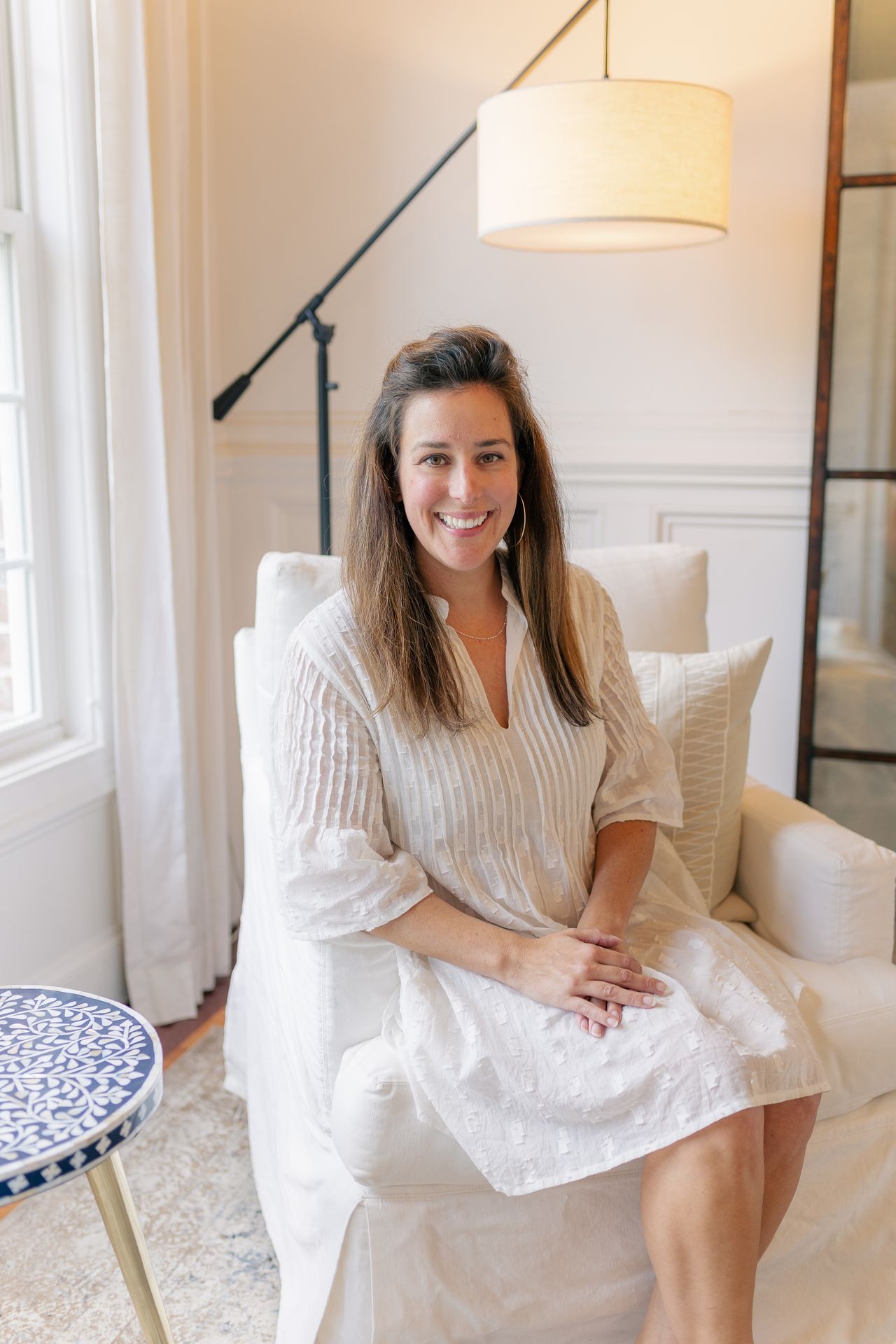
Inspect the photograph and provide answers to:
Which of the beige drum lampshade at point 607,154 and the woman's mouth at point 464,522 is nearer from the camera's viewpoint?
the woman's mouth at point 464,522

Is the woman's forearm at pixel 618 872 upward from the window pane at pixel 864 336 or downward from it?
downward

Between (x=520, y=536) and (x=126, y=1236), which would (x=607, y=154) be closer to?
(x=520, y=536)

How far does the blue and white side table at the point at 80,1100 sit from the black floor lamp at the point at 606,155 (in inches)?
54.4

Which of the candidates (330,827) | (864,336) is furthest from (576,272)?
(330,827)

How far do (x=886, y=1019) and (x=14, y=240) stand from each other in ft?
6.07

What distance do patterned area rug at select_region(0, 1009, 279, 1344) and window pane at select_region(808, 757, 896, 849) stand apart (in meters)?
1.32

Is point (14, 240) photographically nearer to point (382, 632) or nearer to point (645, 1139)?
point (382, 632)

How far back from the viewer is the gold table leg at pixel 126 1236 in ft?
3.78

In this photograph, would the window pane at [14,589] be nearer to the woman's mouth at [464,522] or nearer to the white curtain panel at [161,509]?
the white curtain panel at [161,509]

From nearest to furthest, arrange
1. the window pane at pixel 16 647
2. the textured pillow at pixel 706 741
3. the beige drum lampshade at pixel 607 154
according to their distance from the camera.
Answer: the textured pillow at pixel 706 741, the beige drum lampshade at pixel 607 154, the window pane at pixel 16 647

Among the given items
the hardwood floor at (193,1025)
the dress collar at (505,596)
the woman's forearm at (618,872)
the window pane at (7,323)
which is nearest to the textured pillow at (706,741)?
the woman's forearm at (618,872)

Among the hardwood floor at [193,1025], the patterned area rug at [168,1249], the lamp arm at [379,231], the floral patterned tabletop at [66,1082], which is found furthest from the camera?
the hardwood floor at [193,1025]

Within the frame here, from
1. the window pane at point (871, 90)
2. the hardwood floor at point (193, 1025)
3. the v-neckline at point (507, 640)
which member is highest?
the window pane at point (871, 90)

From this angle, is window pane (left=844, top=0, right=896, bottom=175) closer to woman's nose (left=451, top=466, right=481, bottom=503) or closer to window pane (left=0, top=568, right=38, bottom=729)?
woman's nose (left=451, top=466, right=481, bottom=503)
